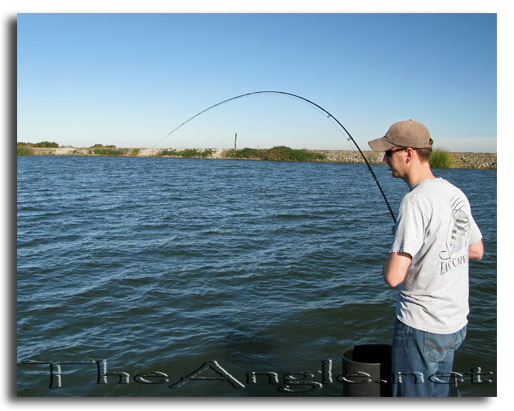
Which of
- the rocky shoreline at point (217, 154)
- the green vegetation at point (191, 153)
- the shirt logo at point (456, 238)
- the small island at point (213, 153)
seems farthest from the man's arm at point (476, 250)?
the green vegetation at point (191, 153)

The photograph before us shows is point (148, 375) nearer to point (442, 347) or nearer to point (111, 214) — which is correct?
point (442, 347)

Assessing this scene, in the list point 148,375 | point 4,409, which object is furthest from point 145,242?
point 4,409

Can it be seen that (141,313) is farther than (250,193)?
No

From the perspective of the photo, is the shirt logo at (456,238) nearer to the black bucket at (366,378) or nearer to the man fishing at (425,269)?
the man fishing at (425,269)

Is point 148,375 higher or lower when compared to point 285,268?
lower

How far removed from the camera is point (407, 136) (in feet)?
A: 8.45

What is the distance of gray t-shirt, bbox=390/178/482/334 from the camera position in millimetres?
2367

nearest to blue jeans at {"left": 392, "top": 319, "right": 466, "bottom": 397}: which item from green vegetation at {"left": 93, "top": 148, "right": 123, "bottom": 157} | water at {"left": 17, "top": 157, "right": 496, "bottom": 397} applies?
water at {"left": 17, "top": 157, "right": 496, "bottom": 397}

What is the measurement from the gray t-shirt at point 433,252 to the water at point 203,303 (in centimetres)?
229

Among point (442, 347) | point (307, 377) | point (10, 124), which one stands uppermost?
point (10, 124)

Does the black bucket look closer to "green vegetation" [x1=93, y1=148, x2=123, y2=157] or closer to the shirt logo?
the shirt logo

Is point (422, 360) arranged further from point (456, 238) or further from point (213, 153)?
point (213, 153)
